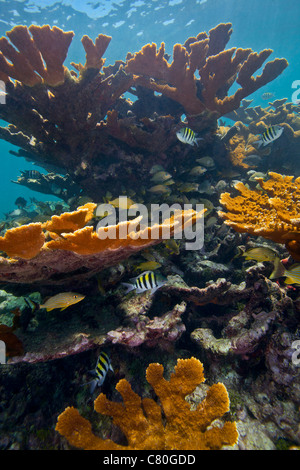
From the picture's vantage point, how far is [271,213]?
314cm

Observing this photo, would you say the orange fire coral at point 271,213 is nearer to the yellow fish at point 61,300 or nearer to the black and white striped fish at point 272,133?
the black and white striped fish at point 272,133

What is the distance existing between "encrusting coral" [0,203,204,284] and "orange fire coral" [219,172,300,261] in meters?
0.97

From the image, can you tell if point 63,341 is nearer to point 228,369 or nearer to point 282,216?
point 228,369

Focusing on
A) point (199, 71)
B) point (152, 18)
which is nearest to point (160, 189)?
point (199, 71)

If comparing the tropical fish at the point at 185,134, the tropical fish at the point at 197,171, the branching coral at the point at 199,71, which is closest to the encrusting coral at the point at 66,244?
the tropical fish at the point at 185,134

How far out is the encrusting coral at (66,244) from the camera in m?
1.82

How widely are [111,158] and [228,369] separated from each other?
458cm

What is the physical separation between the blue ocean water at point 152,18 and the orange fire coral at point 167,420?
25.9m

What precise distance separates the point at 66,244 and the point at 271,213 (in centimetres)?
287

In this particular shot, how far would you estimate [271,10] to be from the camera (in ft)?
87.0
